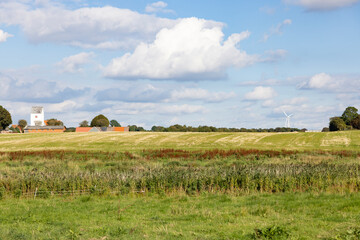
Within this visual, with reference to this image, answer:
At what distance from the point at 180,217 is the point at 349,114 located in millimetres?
132930

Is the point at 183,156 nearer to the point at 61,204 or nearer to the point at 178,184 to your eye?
the point at 178,184

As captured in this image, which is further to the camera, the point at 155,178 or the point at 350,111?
the point at 350,111

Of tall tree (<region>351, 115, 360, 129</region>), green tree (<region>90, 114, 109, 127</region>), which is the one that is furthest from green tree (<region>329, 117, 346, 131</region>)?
green tree (<region>90, 114, 109, 127</region>)

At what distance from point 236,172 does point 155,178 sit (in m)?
4.87

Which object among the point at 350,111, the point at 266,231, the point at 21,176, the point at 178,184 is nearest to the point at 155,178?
the point at 178,184

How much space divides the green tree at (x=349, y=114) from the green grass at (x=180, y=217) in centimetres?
12480

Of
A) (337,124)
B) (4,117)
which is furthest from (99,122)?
(337,124)

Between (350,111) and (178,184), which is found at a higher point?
(350,111)

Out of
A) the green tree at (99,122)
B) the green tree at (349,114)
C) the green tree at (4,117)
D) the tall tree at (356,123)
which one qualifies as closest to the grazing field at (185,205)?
the tall tree at (356,123)

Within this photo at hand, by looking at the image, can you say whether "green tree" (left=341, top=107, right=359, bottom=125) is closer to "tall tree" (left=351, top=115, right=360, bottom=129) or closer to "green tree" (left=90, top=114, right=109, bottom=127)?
"tall tree" (left=351, top=115, right=360, bottom=129)

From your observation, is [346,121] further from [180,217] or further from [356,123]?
[180,217]

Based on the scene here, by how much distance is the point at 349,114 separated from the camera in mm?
134375

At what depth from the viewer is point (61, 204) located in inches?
726

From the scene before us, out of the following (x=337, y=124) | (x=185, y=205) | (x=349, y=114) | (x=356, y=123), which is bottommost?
(x=185, y=205)
